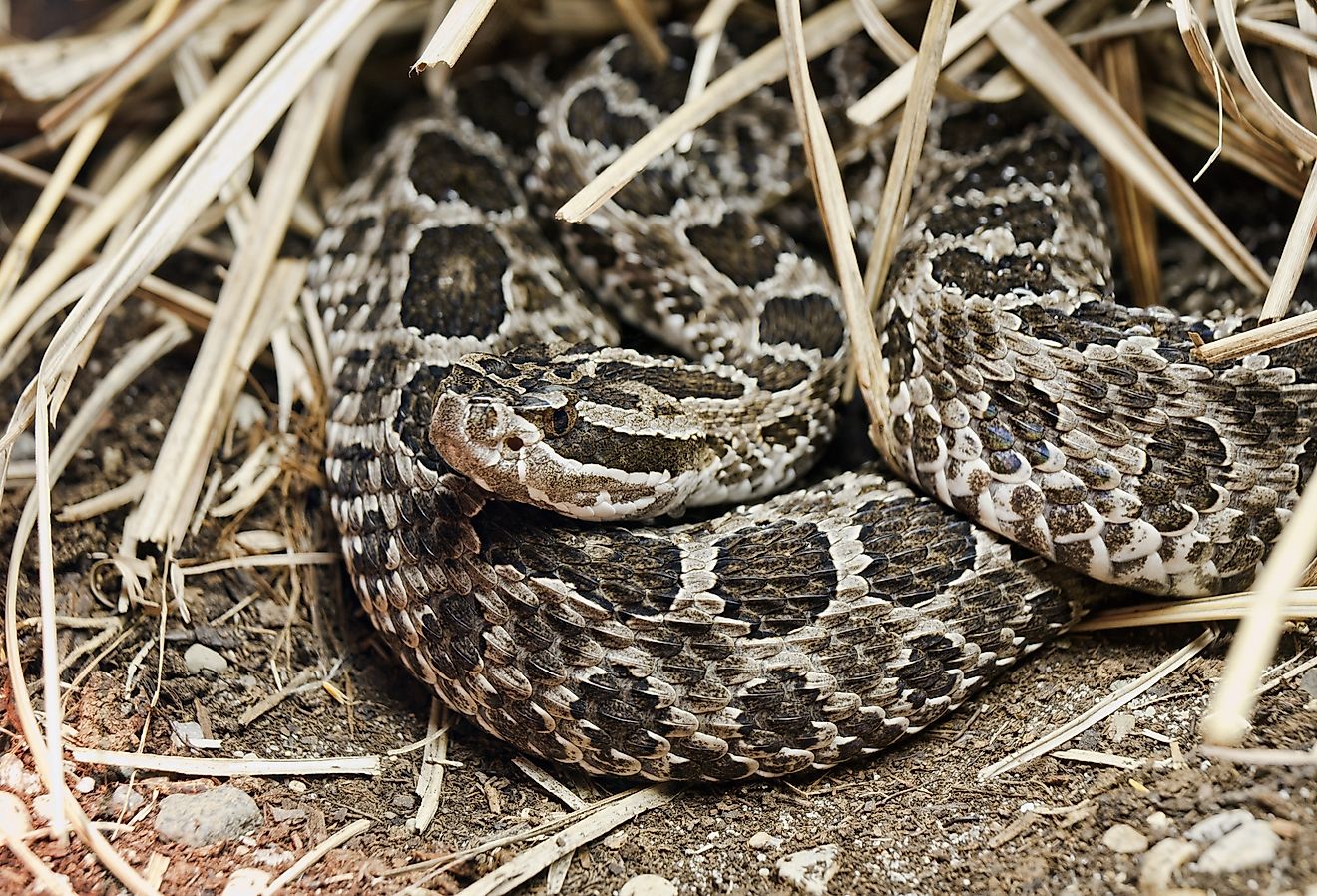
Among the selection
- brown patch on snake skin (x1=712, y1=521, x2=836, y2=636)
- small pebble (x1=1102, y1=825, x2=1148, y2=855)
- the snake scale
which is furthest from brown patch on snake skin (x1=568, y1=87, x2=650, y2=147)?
small pebble (x1=1102, y1=825, x2=1148, y2=855)

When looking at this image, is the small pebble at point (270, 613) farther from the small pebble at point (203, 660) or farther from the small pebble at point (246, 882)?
the small pebble at point (246, 882)

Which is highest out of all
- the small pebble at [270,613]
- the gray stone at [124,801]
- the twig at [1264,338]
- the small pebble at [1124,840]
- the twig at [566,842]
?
the twig at [1264,338]

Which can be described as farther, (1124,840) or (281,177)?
(281,177)

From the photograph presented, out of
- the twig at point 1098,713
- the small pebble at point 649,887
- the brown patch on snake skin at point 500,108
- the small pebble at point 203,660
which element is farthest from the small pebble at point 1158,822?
the brown patch on snake skin at point 500,108

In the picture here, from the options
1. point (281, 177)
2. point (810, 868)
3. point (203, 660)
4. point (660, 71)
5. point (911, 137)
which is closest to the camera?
point (810, 868)

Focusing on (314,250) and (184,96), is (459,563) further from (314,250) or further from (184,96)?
(184,96)

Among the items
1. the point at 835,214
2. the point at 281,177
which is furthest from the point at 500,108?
the point at 835,214

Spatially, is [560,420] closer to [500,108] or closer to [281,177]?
[281,177]
